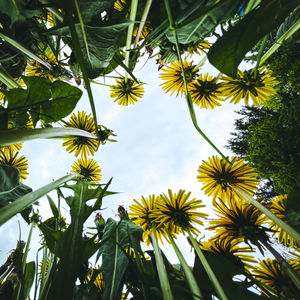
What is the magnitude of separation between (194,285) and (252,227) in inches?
11.5

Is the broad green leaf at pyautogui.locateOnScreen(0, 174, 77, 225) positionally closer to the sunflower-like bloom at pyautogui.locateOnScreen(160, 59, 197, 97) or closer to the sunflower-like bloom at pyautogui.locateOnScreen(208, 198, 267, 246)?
the sunflower-like bloom at pyautogui.locateOnScreen(208, 198, 267, 246)

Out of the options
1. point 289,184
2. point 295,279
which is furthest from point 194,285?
point 289,184

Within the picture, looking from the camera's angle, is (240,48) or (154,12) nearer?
(240,48)

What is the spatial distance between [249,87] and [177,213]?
1.57 feet

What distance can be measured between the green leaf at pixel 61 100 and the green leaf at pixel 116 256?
0.70 ft

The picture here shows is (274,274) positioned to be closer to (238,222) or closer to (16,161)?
(238,222)

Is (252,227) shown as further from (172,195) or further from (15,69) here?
(15,69)

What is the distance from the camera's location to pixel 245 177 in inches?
22.3

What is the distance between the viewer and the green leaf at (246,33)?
6.5 inches

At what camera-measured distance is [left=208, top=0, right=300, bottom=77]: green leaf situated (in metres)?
0.16

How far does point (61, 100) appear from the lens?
0.96 feet

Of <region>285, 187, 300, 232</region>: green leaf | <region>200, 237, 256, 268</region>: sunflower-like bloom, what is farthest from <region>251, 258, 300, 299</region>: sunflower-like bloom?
<region>285, 187, 300, 232</region>: green leaf

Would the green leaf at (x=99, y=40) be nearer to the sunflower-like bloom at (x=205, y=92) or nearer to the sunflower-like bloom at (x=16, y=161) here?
the sunflower-like bloom at (x=205, y=92)

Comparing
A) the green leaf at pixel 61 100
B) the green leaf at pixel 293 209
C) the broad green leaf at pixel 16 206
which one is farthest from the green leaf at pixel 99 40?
the green leaf at pixel 293 209
